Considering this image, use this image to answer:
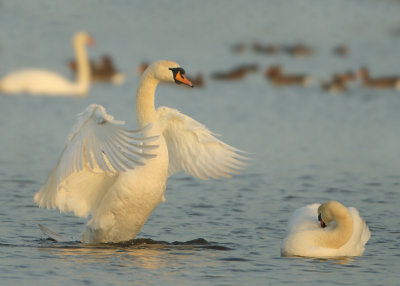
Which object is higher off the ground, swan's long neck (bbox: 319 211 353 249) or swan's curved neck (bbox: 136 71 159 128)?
swan's curved neck (bbox: 136 71 159 128)

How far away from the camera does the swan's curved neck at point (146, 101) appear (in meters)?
7.80

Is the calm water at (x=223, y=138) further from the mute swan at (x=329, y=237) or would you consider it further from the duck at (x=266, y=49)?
the duck at (x=266, y=49)

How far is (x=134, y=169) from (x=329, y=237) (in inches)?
71.5

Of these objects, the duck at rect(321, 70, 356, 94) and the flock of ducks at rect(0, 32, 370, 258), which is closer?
the flock of ducks at rect(0, 32, 370, 258)

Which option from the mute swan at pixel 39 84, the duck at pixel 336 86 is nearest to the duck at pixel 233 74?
the duck at pixel 336 86

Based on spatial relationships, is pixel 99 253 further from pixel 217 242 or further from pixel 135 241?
pixel 217 242

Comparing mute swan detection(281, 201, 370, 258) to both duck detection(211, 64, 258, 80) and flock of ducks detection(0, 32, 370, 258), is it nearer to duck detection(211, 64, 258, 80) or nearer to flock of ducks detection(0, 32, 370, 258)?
flock of ducks detection(0, 32, 370, 258)

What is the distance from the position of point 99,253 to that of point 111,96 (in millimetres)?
12708

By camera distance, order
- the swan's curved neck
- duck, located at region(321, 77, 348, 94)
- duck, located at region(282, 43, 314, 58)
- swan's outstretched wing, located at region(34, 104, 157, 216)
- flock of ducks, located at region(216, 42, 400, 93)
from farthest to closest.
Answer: duck, located at region(282, 43, 314, 58)
flock of ducks, located at region(216, 42, 400, 93)
duck, located at region(321, 77, 348, 94)
the swan's curved neck
swan's outstretched wing, located at region(34, 104, 157, 216)

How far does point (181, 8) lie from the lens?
3275 cm

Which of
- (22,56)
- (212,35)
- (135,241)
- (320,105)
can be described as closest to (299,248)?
(135,241)

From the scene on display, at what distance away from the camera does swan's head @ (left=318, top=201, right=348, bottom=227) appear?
766cm

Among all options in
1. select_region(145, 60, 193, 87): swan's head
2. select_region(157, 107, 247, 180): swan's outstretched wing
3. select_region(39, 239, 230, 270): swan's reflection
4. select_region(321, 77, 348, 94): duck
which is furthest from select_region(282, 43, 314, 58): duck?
select_region(39, 239, 230, 270): swan's reflection

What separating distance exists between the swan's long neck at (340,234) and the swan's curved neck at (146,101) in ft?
6.11
